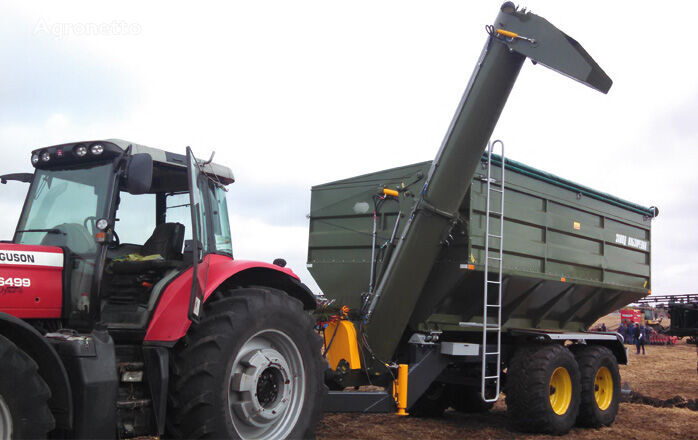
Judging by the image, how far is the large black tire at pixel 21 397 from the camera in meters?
3.51

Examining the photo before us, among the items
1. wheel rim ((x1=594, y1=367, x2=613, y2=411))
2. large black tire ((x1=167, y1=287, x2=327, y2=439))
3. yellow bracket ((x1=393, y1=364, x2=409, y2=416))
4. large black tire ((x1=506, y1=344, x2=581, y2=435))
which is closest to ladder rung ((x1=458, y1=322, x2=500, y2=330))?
large black tire ((x1=506, y1=344, x2=581, y2=435))

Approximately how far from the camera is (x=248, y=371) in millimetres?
4727

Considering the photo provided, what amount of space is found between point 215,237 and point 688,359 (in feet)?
71.7

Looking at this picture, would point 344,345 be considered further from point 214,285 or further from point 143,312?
point 143,312

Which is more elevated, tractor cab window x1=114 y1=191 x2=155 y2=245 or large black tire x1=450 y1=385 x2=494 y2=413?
tractor cab window x1=114 y1=191 x2=155 y2=245

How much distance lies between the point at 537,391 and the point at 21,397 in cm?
583

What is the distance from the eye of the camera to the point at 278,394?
16.4 feet

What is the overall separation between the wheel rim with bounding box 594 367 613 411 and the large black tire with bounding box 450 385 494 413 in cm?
147

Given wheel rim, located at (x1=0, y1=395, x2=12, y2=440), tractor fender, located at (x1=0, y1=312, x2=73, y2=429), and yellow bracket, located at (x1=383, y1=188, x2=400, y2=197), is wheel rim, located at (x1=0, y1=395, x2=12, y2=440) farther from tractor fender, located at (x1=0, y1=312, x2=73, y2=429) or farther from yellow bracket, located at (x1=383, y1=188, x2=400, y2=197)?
yellow bracket, located at (x1=383, y1=188, x2=400, y2=197)

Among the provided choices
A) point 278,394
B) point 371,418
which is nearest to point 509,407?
point 371,418

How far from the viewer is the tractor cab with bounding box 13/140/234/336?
452 cm

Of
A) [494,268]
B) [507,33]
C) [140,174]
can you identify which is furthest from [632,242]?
[140,174]

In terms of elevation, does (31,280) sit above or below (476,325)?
above

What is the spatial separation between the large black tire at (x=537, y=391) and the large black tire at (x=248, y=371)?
339cm
